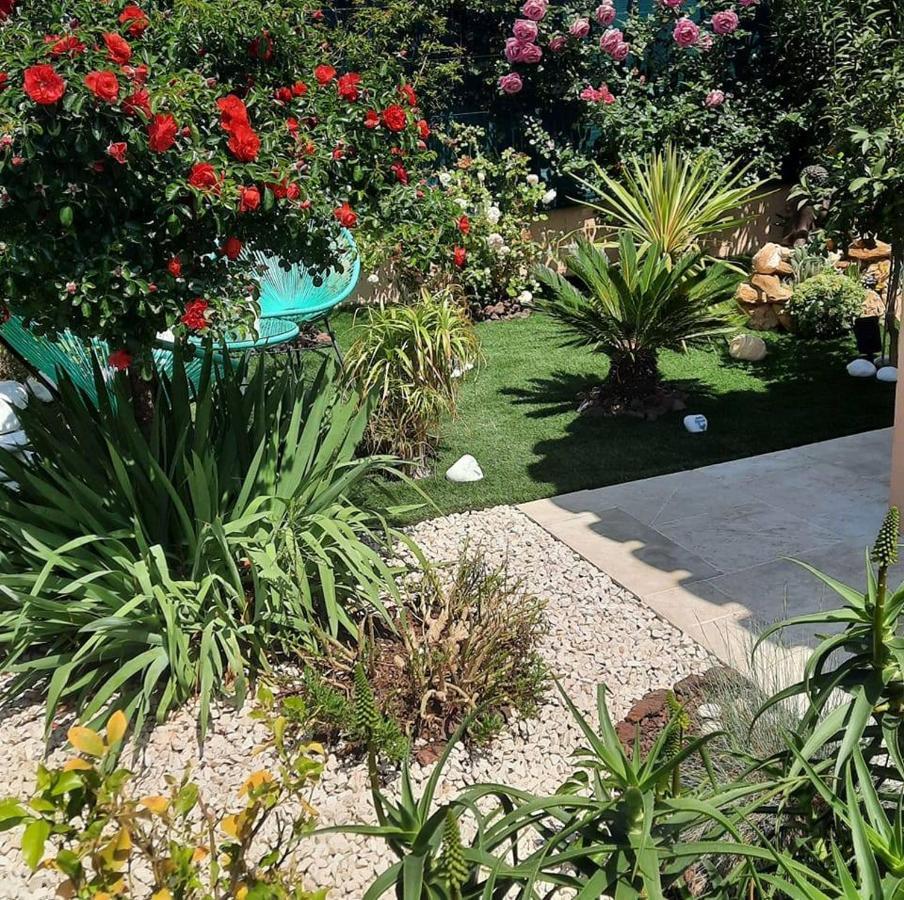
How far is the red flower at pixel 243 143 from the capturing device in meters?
2.75

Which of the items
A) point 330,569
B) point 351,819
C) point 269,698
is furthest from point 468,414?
point 269,698

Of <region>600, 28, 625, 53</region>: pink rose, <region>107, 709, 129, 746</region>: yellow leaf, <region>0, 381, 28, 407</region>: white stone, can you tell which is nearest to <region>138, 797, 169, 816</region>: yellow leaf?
<region>107, 709, 129, 746</region>: yellow leaf

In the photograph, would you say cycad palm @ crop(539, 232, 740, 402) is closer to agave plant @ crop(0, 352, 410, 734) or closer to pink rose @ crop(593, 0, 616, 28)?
agave plant @ crop(0, 352, 410, 734)

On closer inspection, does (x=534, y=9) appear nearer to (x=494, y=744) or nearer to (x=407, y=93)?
(x=407, y=93)

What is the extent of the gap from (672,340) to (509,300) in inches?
127

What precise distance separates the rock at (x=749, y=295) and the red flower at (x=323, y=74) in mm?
5644

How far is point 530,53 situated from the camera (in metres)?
8.78

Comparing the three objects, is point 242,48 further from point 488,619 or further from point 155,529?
point 488,619

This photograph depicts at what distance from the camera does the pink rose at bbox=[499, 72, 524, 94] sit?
347 inches

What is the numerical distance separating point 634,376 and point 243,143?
3.89 meters

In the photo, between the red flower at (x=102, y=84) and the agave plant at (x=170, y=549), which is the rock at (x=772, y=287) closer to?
the agave plant at (x=170, y=549)

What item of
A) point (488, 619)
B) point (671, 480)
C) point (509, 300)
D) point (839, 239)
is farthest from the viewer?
point (509, 300)

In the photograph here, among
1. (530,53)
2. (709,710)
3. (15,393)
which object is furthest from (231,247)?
(530,53)

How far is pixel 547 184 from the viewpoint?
9.41 metres
